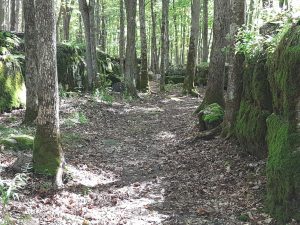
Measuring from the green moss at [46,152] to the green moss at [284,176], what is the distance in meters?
4.06

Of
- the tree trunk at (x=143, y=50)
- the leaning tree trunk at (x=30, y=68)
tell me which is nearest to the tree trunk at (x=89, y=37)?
the tree trunk at (x=143, y=50)

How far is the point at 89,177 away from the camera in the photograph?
8172mm

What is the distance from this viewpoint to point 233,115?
32.4 ft

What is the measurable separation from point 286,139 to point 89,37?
14.9 m

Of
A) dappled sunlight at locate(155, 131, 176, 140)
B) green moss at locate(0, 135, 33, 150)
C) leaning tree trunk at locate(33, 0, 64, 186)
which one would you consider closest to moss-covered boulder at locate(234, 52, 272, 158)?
dappled sunlight at locate(155, 131, 176, 140)

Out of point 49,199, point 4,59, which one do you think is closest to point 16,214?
point 49,199

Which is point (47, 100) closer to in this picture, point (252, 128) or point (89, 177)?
point (89, 177)

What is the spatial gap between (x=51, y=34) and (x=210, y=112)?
5.83m

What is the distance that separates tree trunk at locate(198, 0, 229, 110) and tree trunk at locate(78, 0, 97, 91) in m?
8.19

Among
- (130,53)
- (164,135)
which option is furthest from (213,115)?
(130,53)

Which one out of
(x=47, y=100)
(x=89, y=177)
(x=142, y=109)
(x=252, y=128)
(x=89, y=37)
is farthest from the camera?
(x=89, y=37)

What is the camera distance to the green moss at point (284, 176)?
5.24m

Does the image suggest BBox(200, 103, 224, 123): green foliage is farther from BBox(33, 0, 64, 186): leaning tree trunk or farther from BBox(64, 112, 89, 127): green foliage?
BBox(33, 0, 64, 186): leaning tree trunk

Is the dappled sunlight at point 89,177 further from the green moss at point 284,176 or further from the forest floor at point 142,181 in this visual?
the green moss at point 284,176
